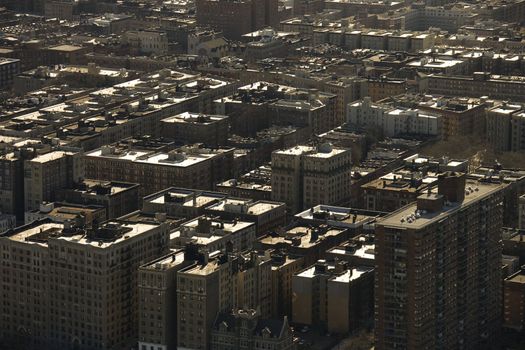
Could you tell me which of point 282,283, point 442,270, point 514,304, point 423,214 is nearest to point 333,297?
point 282,283

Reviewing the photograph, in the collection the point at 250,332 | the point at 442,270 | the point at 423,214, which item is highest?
the point at 423,214

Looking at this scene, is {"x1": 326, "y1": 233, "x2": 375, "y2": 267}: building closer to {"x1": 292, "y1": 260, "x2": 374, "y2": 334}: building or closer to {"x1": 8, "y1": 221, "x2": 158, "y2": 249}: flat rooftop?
{"x1": 292, "y1": 260, "x2": 374, "y2": 334}: building

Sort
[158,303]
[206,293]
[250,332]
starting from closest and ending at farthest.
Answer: [250,332] < [206,293] < [158,303]

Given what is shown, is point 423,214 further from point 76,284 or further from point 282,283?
point 76,284

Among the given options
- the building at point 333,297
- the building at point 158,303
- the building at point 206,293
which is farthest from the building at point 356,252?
the building at point 158,303

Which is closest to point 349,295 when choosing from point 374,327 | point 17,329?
point 374,327

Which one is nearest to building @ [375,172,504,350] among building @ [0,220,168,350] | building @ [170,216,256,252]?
building @ [170,216,256,252]
